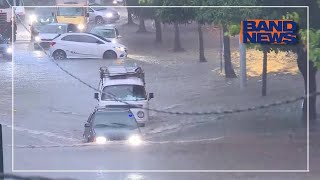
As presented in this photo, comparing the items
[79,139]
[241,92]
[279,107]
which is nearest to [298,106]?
[279,107]

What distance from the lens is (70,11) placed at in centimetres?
2519

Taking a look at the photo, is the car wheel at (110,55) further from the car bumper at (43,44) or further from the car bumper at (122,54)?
the car bumper at (43,44)

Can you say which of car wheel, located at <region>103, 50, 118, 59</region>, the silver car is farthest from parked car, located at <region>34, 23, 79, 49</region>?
car wheel, located at <region>103, 50, 118, 59</region>

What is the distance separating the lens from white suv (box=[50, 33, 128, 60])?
1792 cm

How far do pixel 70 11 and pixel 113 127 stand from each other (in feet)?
41.7

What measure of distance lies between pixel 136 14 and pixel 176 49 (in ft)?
8.85

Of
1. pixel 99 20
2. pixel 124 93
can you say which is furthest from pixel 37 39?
pixel 124 93

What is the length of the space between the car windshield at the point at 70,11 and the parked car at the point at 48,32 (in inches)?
35.1

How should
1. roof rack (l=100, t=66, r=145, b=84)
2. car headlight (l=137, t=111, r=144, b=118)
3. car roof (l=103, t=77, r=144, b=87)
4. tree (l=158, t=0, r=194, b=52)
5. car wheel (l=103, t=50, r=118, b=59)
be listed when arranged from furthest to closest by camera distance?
car wheel (l=103, t=50, r=118, b=59)
roof rack (l=100, t=66, r=145, b=84)
car roof (l=103, t=77, r=144, b=87)
car headlight (l=137, t=111, r=144, b=118)
tree (l=158, t=0, r=194, b=52)

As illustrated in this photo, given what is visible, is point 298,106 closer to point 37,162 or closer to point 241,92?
point 241,92

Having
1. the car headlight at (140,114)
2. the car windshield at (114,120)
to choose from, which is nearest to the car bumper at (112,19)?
the car headlight at (140,114)

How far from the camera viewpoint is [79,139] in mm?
14734

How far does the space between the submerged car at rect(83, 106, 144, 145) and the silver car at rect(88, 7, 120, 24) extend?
11.1 meters

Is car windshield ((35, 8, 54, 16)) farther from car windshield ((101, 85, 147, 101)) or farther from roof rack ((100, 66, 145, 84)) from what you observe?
car windshield ((101, 85, 147, 101))
